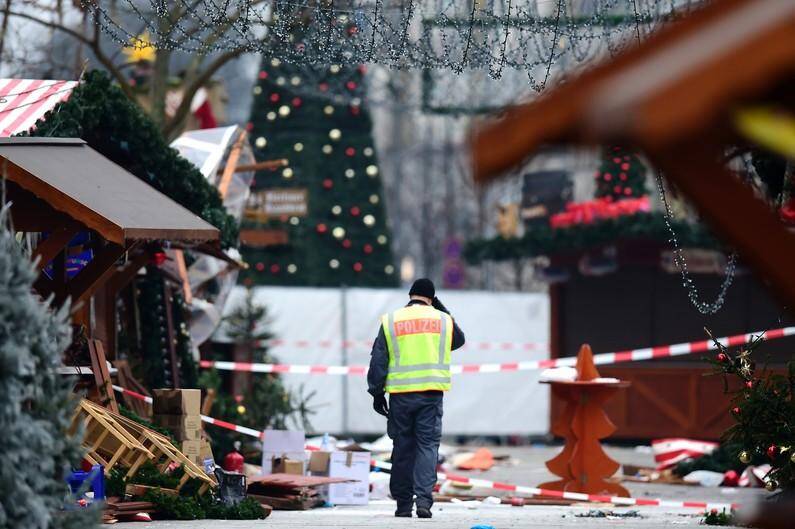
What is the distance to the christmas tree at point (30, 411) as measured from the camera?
632cm

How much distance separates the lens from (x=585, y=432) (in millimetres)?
14984

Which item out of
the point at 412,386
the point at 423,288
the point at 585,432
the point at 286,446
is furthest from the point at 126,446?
the point at 585,432

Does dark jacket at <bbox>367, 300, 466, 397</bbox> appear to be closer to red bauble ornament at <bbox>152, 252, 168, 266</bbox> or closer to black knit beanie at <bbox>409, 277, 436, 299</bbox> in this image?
black knit beanie at <bbox>409, 277, 436, 299</bbox>

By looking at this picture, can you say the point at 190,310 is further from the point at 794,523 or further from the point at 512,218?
the point at 512,218

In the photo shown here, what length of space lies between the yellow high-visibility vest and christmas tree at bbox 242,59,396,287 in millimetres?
14382

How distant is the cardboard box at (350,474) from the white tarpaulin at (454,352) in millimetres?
8053

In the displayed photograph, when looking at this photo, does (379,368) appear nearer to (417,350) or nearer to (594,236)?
(417,350)

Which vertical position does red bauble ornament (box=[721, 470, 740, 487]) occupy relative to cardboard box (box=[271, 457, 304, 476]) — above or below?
below

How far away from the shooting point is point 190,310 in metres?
16.9

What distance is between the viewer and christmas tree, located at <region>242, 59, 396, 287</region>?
1043 inches

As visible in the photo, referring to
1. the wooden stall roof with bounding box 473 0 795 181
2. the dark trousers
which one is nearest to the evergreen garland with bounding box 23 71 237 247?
the dark trousers

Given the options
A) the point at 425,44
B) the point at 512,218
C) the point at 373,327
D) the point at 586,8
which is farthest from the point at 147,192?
the point at 512,218

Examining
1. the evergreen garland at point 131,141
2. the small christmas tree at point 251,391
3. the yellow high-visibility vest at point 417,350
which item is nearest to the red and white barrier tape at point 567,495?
the small christmas tree at point 251,391

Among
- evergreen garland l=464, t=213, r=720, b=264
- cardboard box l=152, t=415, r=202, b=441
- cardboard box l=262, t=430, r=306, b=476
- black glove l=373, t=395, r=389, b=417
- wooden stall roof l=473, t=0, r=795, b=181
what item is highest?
evergreen garland l=464, t=213, r=720, b=264
